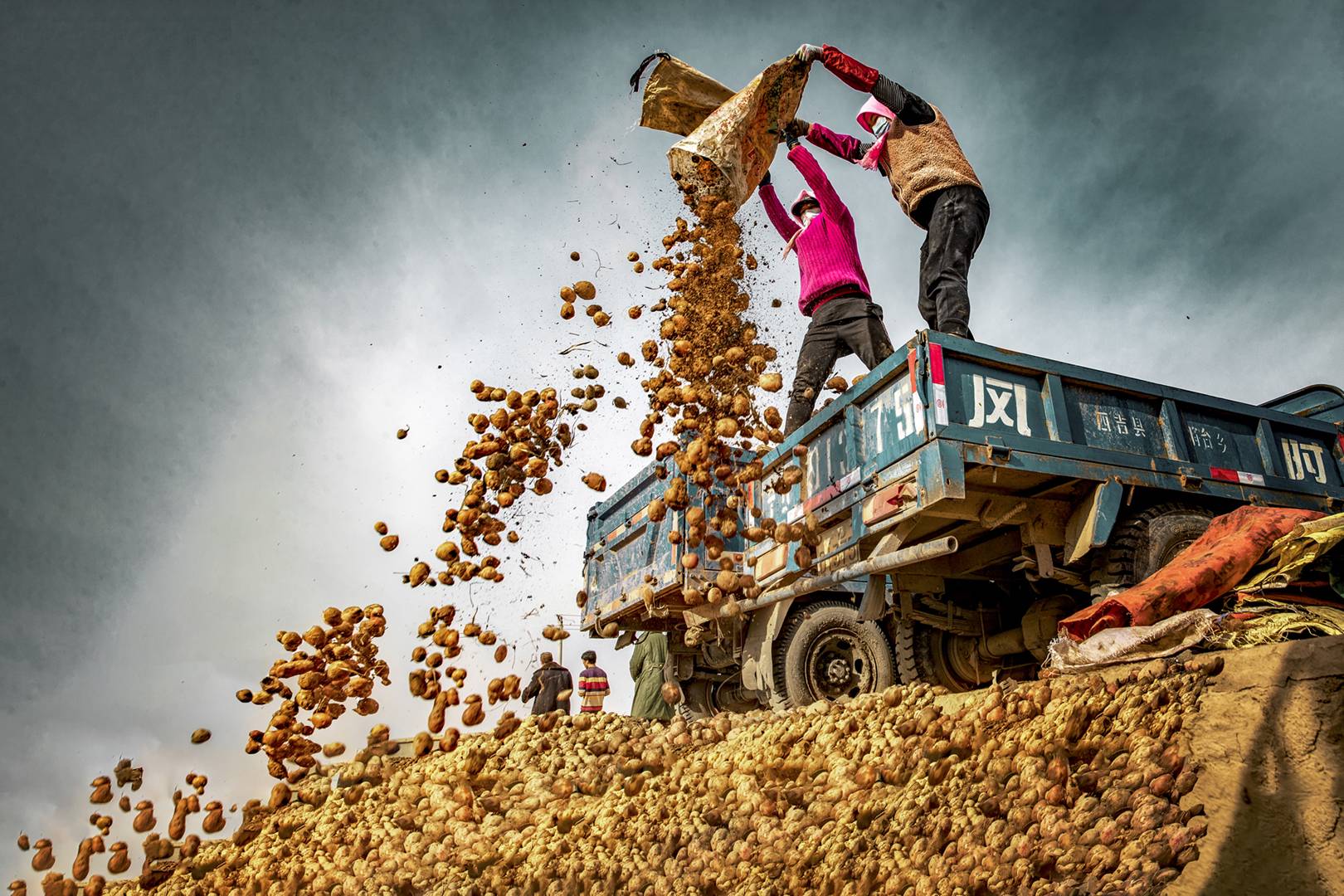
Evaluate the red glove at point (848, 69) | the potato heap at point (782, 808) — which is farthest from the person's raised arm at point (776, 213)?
the potato heap at point (782, 808)

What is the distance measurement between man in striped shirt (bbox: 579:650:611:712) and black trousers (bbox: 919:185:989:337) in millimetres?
5216

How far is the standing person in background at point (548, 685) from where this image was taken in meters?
7.59

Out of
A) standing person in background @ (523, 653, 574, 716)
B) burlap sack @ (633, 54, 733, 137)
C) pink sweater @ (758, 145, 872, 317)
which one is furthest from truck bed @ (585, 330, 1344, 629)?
standing person in background @ (523, 653, 574, 716)

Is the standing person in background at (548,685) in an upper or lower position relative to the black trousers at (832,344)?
lower

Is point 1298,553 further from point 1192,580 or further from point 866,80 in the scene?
point 866,80

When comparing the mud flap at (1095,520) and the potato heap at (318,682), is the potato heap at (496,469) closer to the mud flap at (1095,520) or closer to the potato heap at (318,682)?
the potato heap at (318,682)

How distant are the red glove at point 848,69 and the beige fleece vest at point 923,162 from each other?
36 cm

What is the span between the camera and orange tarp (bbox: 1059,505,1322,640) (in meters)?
3.12

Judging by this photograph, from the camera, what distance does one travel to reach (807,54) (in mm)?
4938

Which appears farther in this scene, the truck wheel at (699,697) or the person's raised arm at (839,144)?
the truck wheel at (699,697)

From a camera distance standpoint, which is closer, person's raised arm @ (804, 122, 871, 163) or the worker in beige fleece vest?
the worker in beige fleece vest

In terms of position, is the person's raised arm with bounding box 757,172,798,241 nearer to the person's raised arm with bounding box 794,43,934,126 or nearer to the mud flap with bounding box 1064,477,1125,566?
the person's raised arm with bounding box 794,43,934,126

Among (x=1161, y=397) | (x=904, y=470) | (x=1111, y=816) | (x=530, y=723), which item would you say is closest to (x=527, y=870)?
(x=530, y=723)

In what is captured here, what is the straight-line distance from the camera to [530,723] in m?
3.82
